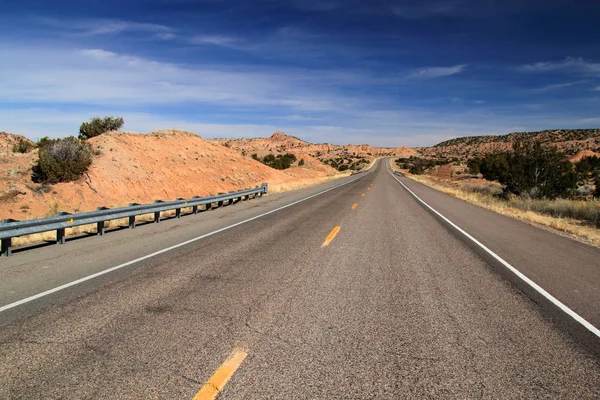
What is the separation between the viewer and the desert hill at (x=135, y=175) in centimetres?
2180

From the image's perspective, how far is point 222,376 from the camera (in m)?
3.37

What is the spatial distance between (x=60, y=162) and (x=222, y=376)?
25.6 metres

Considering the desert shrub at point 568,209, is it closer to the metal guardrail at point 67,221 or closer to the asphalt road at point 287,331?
the asphalt road at point 287,331

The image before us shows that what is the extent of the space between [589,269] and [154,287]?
8067 millimetres

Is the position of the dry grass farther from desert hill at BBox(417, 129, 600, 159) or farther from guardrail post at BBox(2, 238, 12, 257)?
desert hill at BBox(417, 129, 600, 159)

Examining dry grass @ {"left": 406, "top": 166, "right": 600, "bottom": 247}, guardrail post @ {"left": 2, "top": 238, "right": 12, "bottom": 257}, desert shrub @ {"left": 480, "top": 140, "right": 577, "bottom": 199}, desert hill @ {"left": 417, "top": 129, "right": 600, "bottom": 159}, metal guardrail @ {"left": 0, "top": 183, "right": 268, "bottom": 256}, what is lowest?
guardrail post @ {"left": 2, "top": 238, "right": 12, "bottom": 257}

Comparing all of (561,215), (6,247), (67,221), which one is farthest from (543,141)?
(6,247)

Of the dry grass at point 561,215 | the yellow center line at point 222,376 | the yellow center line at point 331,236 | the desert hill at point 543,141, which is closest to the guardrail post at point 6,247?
the yellow center line at point 331,236

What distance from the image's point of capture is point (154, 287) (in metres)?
5.93

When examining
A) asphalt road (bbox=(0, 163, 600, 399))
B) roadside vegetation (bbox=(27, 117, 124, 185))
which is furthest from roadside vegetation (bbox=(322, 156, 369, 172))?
asphalt road (bbox=(0, 163, 600, 399))

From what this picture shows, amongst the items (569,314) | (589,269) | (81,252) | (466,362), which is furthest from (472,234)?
(81,252)

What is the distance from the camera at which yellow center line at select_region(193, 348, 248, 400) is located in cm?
311

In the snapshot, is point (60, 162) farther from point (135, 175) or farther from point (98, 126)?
point (98, 126)

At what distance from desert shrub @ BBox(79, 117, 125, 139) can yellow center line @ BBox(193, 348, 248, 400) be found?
144ft
